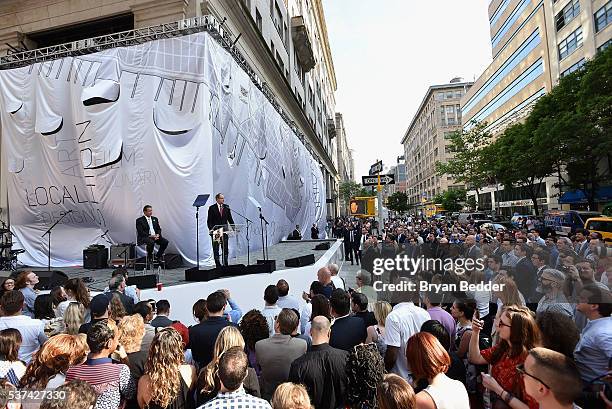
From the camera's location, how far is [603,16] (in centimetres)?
2888

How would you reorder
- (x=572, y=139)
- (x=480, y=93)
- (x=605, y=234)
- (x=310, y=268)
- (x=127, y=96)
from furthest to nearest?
(x=480, y=93), (x=572, y=139), (x=605, y=234), (x=127, y=96), (x=310, y=268)

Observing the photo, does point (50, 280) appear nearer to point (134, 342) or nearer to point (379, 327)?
point (134, 342)

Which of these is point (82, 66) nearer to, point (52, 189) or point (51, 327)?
point (52, 189)

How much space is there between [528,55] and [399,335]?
5140cm

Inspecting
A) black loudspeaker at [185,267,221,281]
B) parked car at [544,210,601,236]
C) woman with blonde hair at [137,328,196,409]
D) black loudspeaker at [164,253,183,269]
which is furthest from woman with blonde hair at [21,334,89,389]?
parked car at [544,210,601,236]

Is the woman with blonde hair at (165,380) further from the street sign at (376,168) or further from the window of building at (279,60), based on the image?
the window of building at (279,60)

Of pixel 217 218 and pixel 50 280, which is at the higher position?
pixel 217 218

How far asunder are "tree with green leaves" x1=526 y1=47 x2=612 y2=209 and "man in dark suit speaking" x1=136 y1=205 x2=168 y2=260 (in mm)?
24315

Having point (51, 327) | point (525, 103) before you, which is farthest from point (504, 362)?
point (525, 103)

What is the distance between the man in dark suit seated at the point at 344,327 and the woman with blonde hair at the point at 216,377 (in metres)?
1.12

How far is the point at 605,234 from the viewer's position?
15203 mm

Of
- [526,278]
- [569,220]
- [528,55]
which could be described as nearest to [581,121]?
[569,220]

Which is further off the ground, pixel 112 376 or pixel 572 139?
pixel 572 139

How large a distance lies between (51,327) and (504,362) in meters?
5.31
